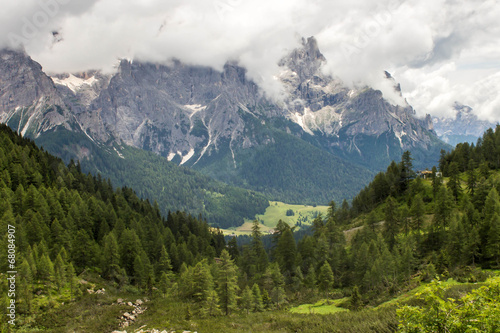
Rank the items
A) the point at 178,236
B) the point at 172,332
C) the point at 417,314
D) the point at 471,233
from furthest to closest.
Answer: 1. the point at 178,236
2. the point at 471,233
3. the point at 172,332
4. the point at 417,314

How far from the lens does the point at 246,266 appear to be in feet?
309

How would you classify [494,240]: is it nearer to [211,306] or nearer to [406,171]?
[211,306]

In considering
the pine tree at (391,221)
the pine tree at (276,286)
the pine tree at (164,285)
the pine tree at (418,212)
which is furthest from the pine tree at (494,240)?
the pine tree at (164,285)

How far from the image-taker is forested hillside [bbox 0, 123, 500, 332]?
42.7 meters

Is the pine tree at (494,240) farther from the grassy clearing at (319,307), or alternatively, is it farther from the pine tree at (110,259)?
the pine tree at (110,259)

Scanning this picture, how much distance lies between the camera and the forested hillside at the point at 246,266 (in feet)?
140

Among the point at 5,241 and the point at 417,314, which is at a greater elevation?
the point at 5,241

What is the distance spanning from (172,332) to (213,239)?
83915mm

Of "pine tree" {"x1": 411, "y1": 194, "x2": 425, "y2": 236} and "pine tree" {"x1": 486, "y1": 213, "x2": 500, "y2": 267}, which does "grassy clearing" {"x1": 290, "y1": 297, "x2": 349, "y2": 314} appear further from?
"pine tree" {"x1": 411, "y1": 194, "x2": 425, "y2": 236}

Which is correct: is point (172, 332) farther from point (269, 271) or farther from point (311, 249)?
point (311, 249)

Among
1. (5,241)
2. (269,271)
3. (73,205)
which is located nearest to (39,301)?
(5,241)

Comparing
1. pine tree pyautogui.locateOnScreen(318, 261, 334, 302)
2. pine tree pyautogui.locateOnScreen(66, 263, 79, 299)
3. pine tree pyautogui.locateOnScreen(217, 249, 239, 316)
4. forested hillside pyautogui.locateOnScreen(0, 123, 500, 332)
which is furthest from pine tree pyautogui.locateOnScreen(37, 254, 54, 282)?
pine tree pyautogui.locateOnScreen(318, 261, 334, 302)

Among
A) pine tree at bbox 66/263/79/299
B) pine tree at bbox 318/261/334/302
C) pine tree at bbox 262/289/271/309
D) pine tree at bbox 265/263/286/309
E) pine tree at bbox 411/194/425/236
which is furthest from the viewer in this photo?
pine tree at bbox 411/194/425/236

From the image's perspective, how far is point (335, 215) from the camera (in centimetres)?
13300
